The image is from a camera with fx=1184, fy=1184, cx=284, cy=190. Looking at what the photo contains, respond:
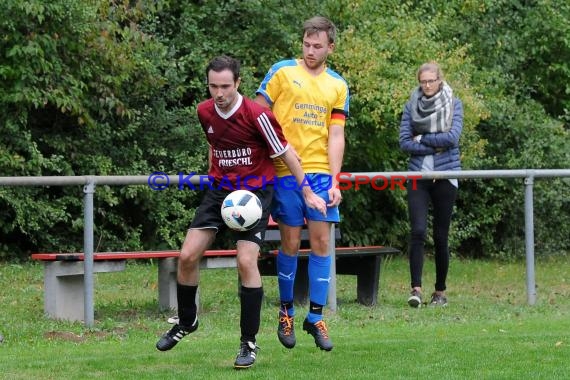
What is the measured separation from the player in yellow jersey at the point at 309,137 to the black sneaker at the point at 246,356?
23.8 inches

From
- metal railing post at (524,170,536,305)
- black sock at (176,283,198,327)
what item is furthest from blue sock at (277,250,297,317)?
metal railing post at (524,170,536,305)

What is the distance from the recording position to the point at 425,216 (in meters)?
10.8

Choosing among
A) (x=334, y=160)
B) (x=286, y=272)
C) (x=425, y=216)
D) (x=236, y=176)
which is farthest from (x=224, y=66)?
(x=425, y=216)

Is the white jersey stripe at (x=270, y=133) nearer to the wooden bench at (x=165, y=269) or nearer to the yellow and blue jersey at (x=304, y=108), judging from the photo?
the yellow and blue jersey at (x=304, y=108)

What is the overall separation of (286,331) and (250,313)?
20.7 inches

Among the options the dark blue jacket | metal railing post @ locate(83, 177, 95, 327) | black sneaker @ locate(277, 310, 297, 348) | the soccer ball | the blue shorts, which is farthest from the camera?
the dark blue jacket

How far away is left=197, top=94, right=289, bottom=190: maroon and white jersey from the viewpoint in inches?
286

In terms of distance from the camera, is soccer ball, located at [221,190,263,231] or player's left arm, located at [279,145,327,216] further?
player's left arm, located at [279,145,327,216]

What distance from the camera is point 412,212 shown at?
10.8 m

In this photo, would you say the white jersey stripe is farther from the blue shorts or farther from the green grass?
the green grass

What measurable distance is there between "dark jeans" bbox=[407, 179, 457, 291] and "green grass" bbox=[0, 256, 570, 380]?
1.35ft

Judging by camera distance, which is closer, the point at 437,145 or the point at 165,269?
the point at 165,269

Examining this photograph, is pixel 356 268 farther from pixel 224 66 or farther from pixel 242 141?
pixel 224 66

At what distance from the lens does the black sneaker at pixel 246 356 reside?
281 inches
